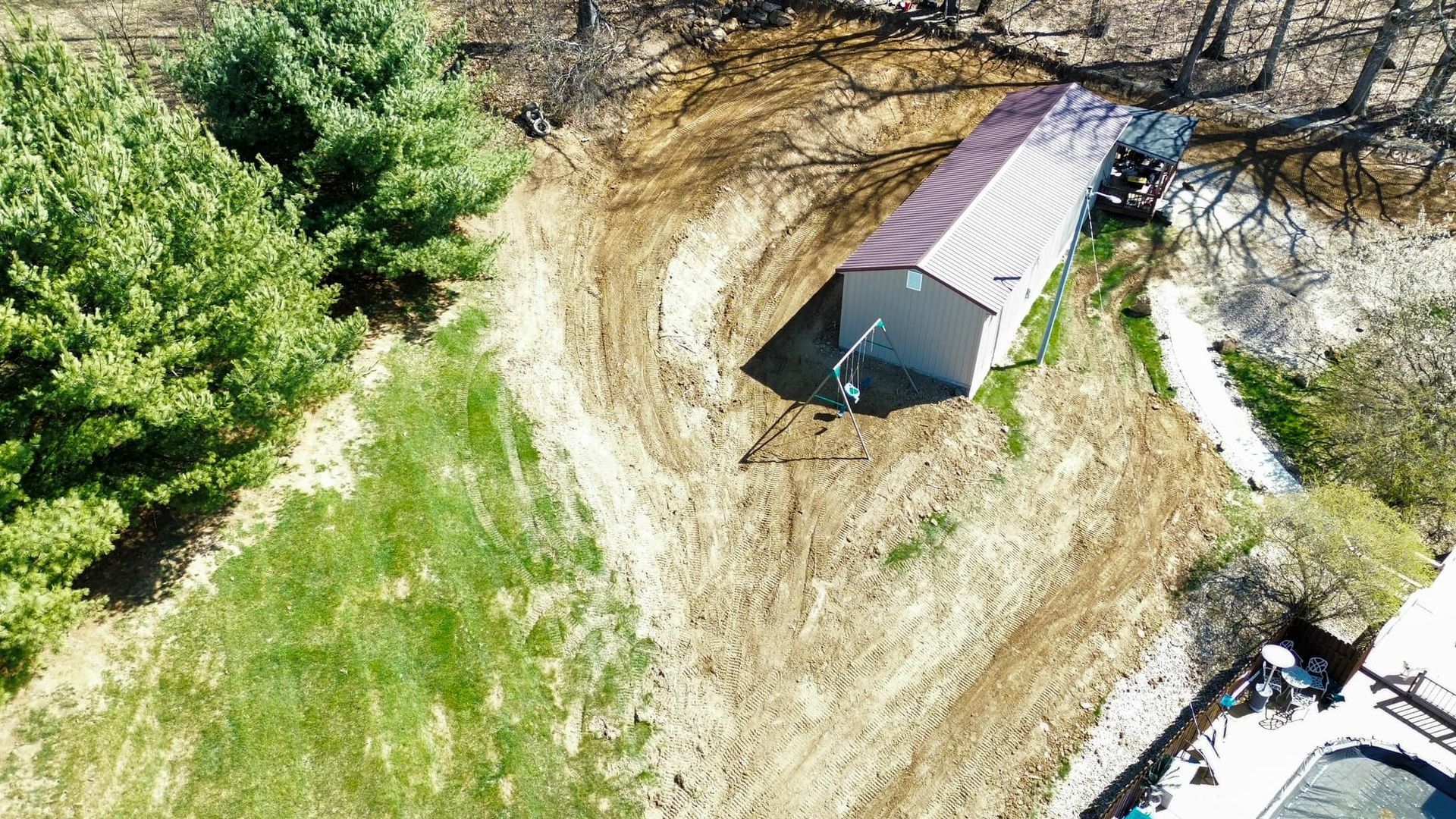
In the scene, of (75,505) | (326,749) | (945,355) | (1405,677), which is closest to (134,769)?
(326,749)

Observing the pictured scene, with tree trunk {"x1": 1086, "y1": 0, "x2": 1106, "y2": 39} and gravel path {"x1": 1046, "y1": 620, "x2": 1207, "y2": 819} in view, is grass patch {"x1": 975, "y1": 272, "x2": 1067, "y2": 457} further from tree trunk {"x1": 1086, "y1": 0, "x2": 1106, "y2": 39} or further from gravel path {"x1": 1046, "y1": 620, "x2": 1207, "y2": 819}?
tree trunk {"x1": 1086, "y1": 0, "x2": 1106, "y2": 39}

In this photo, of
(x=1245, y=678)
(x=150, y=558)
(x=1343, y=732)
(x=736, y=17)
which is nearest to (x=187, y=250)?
(x=150, y=558)

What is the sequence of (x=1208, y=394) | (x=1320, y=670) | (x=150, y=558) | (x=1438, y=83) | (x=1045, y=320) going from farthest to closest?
→ (x=1438, y=83) → (x=1045, y=320) → (x=1208, y=394) → (x=1320, y=670) → (x=150, y=558)

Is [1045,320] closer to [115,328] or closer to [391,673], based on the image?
[391,673]

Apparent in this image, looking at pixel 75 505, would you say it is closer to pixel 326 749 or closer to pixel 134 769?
pixel 134 769

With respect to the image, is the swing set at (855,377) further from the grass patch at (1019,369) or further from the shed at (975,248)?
the grass patch at (1019,369)

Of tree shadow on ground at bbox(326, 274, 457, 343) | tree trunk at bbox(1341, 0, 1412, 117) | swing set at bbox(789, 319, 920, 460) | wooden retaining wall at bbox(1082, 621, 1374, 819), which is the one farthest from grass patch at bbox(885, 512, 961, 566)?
tree trunk at bbox(1341, 0, 1412, 117)
